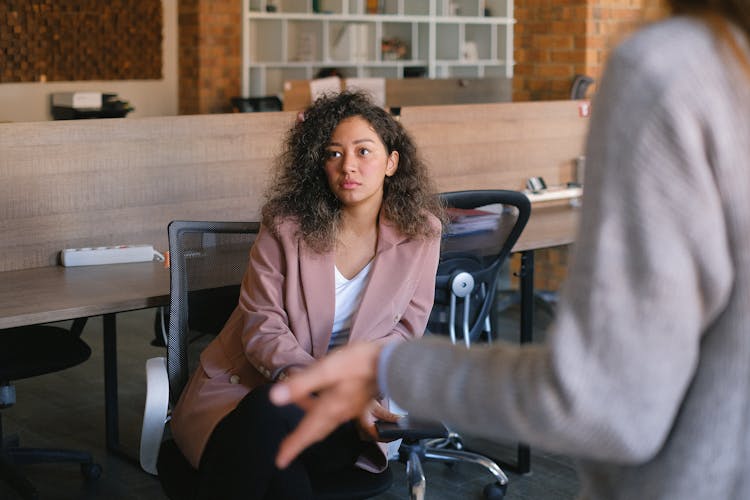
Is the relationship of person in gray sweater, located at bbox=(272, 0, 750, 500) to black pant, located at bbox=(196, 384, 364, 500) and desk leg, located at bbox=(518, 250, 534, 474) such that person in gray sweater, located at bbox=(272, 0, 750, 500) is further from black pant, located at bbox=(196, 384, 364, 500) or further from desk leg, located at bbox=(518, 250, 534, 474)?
desk leg, located at bbox=(518, 250, 534, 474)

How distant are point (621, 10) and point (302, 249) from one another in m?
3.64

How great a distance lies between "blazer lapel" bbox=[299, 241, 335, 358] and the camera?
8.18 feet

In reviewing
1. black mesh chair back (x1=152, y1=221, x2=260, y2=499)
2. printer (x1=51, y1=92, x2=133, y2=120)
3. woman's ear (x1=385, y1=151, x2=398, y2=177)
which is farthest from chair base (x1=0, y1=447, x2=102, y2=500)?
printer (x1=51, y1=92, x2=133, y2=120)

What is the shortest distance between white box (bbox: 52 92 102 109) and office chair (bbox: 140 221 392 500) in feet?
16.0

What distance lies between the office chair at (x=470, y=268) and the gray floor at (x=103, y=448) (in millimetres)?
139

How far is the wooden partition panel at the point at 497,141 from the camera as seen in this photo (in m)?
4.15

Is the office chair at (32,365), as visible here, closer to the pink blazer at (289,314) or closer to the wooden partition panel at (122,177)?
the wooden partition panel at (122,177)

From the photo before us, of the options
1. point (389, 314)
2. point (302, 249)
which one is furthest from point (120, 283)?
point (389, 314)

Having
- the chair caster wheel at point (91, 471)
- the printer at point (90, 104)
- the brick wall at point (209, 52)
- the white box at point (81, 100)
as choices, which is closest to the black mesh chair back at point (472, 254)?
the chair caster wheel at point (91, 471)

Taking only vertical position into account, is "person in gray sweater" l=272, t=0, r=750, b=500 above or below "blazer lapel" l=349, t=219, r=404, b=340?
above

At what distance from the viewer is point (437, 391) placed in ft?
2.47

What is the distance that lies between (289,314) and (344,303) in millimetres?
141

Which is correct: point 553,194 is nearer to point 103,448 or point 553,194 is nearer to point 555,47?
point 555,47

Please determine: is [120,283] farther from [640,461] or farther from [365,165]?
[640,461]
